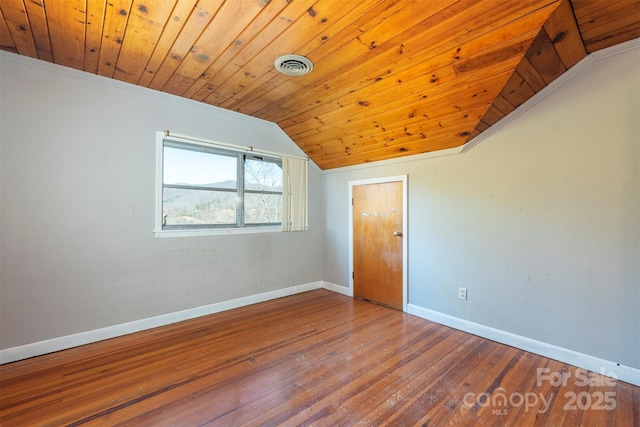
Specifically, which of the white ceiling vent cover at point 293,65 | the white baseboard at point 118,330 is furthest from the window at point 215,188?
the white ceiling vent cover at point 293,65

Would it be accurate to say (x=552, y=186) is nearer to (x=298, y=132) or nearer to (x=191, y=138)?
(x=298, y=132)

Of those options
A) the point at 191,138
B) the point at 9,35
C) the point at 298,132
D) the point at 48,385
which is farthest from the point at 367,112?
the point at 48,385

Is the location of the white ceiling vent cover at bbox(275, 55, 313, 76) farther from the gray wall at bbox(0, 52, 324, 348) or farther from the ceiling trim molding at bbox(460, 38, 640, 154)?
the ceiling trim molding at bbox(460, 38, 640, 154)

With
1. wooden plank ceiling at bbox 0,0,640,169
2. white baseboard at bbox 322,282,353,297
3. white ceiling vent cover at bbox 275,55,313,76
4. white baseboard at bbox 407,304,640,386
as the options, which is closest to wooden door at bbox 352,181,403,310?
white baseboard at bbox 322,282,353,297

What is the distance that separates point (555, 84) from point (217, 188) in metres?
3.49

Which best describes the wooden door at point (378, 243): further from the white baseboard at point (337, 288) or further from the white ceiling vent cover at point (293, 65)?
the white ceiling vent cover at point (293, 65)

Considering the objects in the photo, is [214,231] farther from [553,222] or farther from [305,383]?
[553,222]

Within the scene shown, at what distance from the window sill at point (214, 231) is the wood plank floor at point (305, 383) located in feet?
3.29

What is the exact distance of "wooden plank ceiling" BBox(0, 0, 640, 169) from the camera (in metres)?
1.69

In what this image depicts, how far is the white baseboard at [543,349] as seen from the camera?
204 centimetres

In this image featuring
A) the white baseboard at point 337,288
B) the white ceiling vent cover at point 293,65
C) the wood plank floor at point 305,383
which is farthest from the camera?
the white baseboard at point 337,288

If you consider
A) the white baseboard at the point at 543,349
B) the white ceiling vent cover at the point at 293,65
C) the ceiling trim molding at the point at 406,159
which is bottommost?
the white baseboard at the point at 543,349

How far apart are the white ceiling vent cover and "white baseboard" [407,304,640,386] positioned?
285 cm

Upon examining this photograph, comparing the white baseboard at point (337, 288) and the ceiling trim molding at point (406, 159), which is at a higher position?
the ceiling trim molding at point (406, 159)
